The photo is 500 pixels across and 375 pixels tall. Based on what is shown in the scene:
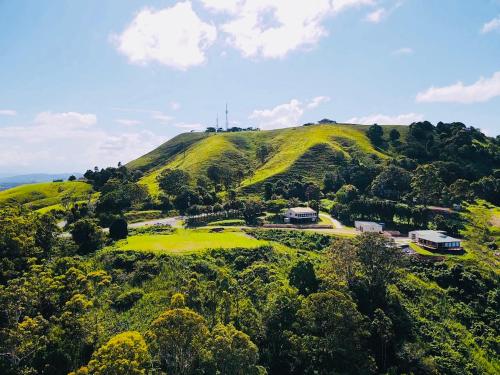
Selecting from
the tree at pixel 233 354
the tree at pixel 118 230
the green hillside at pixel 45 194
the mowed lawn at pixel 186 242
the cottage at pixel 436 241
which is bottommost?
the tree at pixel 233 354

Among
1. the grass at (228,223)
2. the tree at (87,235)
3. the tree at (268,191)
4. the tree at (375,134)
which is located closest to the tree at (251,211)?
the grass at (228,223)

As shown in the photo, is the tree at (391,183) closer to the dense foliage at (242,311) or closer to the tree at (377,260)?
the dense foliage at (242,311)

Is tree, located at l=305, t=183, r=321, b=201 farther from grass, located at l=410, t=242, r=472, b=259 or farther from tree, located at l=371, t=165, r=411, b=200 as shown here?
grass, located at l=410, t=242, r=472, b=259

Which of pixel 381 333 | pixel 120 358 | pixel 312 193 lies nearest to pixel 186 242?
pixel 381 333

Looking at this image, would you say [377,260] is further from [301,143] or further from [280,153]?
[301,143]

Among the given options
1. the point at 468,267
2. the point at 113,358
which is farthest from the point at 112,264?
the point at 468,267

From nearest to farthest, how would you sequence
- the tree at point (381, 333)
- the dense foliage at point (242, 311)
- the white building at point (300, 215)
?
the dense foliage at point (242, 311)
the tree at point (381, 333)
the white building at point (300, 215)

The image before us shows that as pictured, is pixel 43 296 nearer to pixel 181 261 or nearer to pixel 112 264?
pixel 112 264
